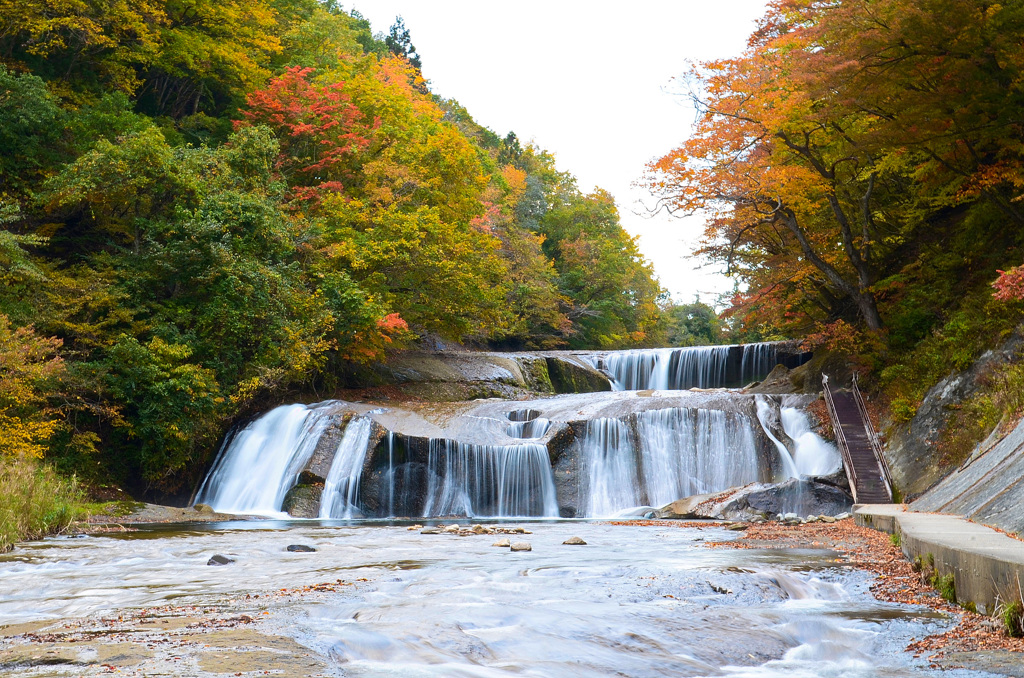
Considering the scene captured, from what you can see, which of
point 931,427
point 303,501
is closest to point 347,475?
point 303,501

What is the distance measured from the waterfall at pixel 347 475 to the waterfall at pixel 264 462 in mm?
735

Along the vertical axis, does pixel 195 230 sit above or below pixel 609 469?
above

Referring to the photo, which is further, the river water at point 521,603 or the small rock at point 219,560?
the small rock at point 219,560

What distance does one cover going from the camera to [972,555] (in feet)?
16.0

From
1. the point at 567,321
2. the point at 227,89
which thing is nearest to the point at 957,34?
the point at 227,89

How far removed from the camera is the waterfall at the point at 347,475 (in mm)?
16953

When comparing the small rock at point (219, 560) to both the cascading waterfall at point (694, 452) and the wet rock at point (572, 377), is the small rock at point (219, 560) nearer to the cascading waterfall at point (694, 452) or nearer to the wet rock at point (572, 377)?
the cascading waterfall at point (694, 452)

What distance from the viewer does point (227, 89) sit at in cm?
2883

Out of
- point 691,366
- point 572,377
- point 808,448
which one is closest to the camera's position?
point 808,448

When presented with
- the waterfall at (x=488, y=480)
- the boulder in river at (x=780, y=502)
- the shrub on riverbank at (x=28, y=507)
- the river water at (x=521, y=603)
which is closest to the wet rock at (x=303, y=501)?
the waterfall at (x=488, y=480)

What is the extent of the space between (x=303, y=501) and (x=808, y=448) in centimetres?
1129

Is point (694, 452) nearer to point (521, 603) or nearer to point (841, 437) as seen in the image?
point (841, 437)

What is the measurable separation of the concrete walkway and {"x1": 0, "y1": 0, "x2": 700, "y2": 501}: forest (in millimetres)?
12951

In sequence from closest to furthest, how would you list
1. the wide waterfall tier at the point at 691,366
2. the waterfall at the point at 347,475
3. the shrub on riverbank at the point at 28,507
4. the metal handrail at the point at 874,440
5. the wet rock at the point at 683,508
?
the shrub on riverbank at the point at 28,507
the metal handrail at the point at 874,440
the wet rock at the point at 683,508
the waterfall at the point at 347,475
the wide waterfall tier at the point at 691,366
